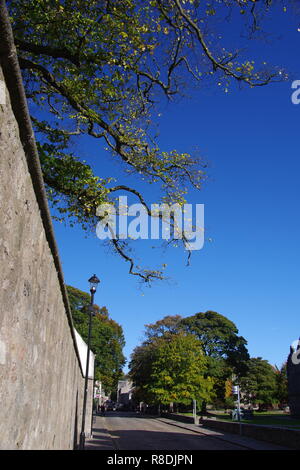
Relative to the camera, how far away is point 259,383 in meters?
60.6

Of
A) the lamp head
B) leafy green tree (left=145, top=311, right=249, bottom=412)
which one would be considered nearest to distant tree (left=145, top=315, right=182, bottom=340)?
leafy green tree (left=145, top=311, right=249, bottom=412)

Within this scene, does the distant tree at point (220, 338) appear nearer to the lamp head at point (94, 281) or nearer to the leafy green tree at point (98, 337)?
the leafy green tree at point (98, 337)

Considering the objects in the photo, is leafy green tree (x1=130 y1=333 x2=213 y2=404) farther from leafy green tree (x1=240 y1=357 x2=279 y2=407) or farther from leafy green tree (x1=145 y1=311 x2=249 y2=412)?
leafy green tree (x1=240 y1=357 x2=279 y2=407)

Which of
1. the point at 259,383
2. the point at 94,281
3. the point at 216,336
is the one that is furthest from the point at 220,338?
the point at 94,281

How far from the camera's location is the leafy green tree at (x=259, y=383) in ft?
195

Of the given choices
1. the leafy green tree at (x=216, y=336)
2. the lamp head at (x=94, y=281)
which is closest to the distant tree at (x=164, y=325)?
the leafy green tree at (x=216, y=336)

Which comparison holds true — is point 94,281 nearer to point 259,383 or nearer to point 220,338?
point 220,338

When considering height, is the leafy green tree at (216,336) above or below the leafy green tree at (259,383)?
above

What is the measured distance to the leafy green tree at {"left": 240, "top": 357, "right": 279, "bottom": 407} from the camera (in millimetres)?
59344
